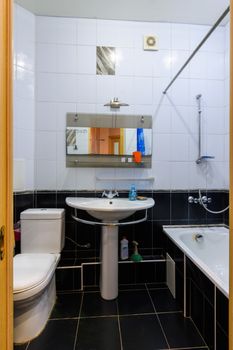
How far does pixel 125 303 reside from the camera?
A: 1.83 metres

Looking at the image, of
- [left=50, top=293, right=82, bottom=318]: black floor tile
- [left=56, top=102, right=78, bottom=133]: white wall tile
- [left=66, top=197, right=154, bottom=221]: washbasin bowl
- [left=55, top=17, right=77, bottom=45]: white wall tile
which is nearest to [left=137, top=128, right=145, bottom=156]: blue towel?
[left=66, top=197, right=154, bottom=221]: washbasin bowl

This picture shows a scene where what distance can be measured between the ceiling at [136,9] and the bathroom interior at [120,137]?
0.04ft

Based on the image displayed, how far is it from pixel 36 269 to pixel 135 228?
40.6 inches

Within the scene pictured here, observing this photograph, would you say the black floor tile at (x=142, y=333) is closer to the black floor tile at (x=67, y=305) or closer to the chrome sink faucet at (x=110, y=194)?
the black floor tile at (x=67, y=305)

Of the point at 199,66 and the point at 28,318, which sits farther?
the point at 199,66

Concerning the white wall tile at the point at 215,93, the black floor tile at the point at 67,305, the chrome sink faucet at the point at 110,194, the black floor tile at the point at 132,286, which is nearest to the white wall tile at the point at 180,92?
the white wall tile at the point at 215,93

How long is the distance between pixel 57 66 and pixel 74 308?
2246 millimetres

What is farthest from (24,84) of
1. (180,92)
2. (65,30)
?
(180,92)

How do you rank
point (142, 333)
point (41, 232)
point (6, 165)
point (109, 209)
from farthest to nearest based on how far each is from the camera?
point (41, 232)
point (109, 209)
point (142, 333)
point (6, 165)

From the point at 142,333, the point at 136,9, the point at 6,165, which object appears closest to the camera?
the point at 6,165

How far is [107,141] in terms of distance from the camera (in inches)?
86.7

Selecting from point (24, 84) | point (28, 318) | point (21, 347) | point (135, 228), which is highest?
point (24, 84)

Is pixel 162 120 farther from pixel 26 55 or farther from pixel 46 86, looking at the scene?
pixel 26 55

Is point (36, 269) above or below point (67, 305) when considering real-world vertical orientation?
above
